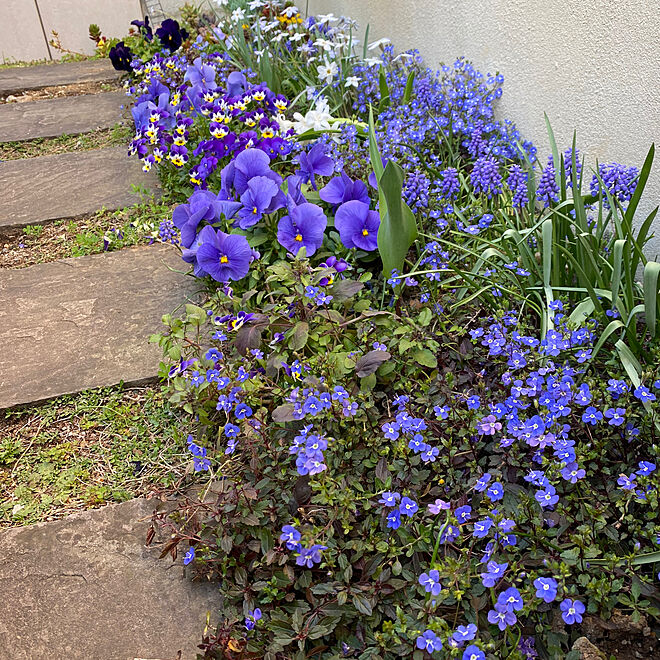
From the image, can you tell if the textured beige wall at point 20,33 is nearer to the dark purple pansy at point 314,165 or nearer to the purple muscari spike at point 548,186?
the dark purple pansy at point 314,165

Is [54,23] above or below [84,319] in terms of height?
above

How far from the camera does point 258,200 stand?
6.79 feet

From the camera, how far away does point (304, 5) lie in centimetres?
464

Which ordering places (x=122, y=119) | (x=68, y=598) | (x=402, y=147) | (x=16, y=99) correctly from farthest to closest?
1. (x=16, y=99)
2. (x=122, y=119)
3. (x=402, y=147)
4. (x=68, y=598)

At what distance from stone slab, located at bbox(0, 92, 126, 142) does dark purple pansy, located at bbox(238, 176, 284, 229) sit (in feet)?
6.88

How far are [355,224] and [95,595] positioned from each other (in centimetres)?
126

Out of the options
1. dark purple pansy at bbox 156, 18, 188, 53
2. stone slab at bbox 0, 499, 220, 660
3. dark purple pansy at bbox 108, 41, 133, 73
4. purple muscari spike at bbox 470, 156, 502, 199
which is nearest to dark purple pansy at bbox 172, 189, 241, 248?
purple muscari spike at bbox 470, 156, 502, 199

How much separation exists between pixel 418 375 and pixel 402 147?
3.67 ft

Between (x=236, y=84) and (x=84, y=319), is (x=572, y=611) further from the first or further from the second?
(x=236, y=84)

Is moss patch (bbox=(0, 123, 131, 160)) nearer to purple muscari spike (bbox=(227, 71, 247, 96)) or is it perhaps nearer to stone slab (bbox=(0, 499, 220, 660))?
purple muscari spike (bbox=(227, 71, 247, 96))

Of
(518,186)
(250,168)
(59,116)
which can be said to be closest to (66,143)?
(59,116)

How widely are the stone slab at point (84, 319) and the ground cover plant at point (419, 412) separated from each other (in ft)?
0.73

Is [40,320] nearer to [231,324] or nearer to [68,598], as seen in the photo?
[231,324]

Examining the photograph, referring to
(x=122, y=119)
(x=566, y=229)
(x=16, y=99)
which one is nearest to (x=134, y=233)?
(x=122, y=119)
